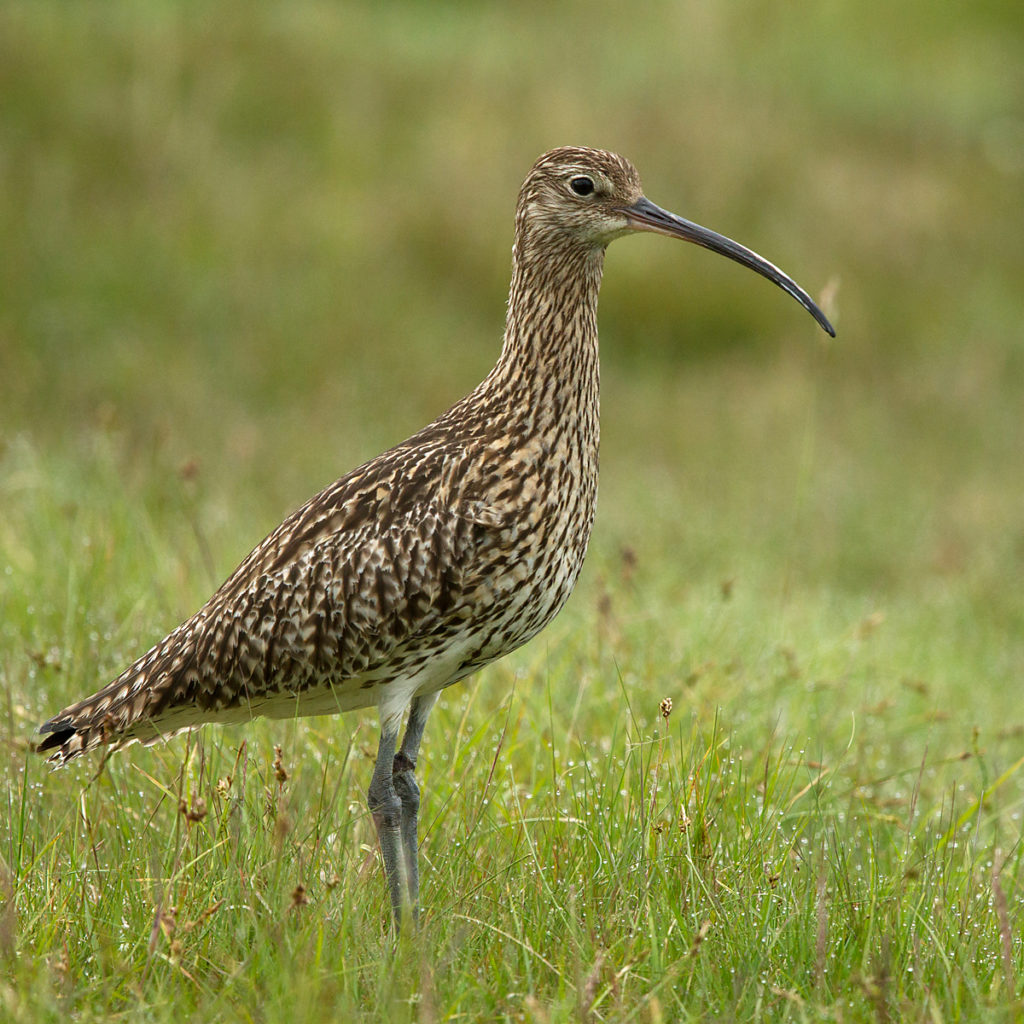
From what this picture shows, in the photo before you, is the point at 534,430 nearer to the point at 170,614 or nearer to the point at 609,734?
the point at 609,734

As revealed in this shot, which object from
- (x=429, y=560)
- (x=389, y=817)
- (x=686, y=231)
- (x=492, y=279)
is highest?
(x=492, y=279)

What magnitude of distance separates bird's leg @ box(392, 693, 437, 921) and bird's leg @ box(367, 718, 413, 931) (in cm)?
3

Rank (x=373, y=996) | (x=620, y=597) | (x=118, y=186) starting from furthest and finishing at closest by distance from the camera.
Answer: (x=118, y=186) → (x=620, y=597) → (x=373, y=996)

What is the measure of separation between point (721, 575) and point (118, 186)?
21.9ft

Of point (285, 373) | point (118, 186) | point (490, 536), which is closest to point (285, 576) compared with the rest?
point (490, 536)

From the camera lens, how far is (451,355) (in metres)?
12.2

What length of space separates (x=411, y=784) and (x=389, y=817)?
0.67ft

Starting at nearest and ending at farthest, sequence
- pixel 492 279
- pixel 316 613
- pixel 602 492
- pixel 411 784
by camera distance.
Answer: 1. pixel 316 613
2. pixel 411 784
3. pixel 602 492
4. pixel 492 279

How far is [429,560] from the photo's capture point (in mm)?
4000

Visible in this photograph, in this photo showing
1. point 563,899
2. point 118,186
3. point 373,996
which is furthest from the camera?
point 118,186

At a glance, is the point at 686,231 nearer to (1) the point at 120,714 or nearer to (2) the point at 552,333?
(2) the point at 552,333

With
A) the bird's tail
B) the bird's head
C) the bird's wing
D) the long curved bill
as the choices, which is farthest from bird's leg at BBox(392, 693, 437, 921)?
the long curved bill


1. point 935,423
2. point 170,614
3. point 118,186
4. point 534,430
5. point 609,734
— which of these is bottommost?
point 609,734

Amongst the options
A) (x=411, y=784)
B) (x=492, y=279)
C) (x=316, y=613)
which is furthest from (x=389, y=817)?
(x=492, y=279)
